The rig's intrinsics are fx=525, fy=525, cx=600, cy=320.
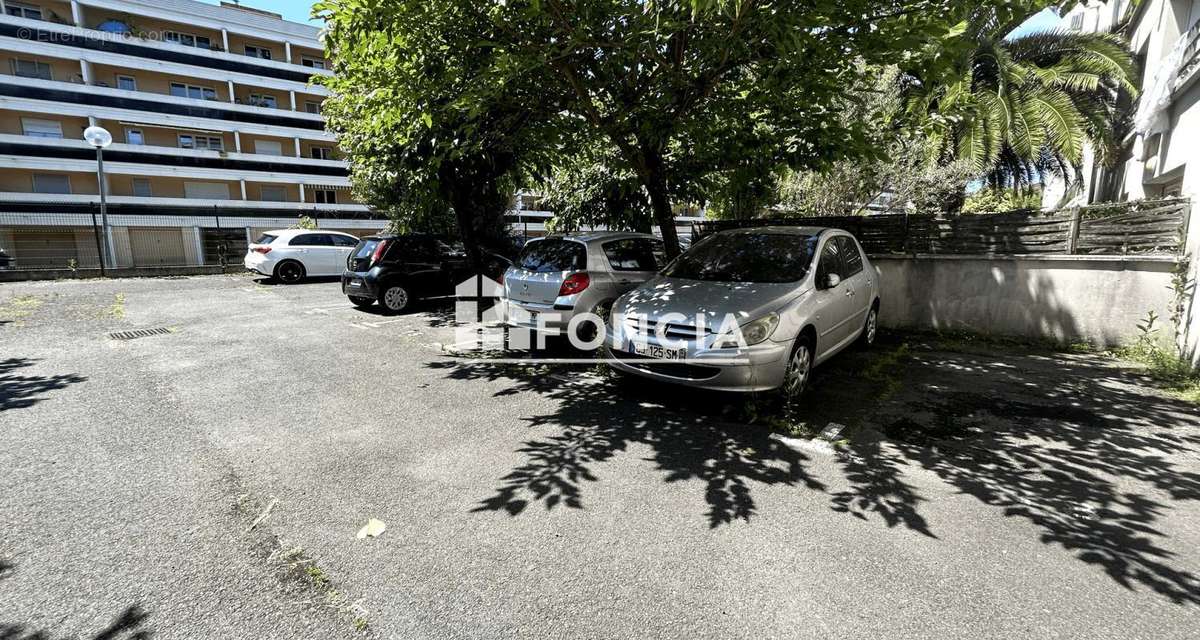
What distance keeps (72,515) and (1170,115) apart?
14064 mm

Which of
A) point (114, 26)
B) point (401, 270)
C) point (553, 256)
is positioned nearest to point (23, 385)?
point (401, 270)

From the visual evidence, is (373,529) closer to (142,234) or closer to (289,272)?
(289,272)

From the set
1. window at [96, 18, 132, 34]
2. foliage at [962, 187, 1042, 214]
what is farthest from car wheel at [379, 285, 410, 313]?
window at [96, 18, 132, 34]

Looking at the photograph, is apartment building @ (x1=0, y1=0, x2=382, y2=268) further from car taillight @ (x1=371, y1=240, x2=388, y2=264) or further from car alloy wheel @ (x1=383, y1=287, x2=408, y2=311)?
car alloy wheel @ (x1=383, y1=287, x2=408, y2=311)

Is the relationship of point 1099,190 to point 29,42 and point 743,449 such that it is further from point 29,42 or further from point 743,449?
point 29,42

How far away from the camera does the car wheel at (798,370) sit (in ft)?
16.2

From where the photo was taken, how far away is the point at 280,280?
15789 millimetres

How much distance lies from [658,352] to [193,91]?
48.5 m

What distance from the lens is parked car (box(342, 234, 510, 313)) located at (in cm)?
1014

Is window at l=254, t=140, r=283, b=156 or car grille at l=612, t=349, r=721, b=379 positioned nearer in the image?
car grille at l=612, t=349, r=721, b=379

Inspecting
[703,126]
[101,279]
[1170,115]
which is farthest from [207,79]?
[1170,115]

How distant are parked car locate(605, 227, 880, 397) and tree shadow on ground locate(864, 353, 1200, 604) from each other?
96 cm

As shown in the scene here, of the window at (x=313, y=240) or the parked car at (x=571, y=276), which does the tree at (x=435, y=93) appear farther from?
the window at (x=313, y=240)

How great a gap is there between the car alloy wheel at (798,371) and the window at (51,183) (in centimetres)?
4814
